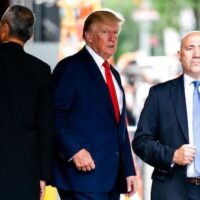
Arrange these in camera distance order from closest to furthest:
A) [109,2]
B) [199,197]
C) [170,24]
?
[199,197]
[170,24]
[109,2]

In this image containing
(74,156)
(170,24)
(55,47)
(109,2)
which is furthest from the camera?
(109,2)

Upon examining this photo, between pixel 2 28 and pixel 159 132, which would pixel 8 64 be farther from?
pixel 159 132

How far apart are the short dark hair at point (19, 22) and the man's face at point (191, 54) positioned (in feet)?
3.36

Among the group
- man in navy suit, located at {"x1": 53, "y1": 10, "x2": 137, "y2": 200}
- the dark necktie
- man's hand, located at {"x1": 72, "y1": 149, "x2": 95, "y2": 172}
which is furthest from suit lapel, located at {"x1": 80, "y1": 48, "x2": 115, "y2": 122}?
the dark necktie

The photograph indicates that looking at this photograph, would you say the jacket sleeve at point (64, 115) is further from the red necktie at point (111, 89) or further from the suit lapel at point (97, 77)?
the red necktie at point (111, 89)

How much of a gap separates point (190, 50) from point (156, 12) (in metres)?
23.3

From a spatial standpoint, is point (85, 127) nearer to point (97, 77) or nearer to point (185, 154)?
point (97, 77)

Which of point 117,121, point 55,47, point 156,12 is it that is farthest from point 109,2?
point 117,121

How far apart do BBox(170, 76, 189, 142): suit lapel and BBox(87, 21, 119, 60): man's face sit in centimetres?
69

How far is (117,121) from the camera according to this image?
20.2ft

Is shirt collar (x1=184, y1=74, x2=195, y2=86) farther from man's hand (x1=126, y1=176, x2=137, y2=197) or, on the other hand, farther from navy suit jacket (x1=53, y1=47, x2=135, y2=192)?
man's hand (x1=126, y1=176, x2=137, y2=197)

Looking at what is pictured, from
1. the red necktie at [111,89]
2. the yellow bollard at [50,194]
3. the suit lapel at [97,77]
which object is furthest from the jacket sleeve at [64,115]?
the yellow bollard at [50,194]

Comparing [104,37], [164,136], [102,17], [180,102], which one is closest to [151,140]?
[164,136]

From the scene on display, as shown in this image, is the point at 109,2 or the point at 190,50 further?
the point at 109,2
